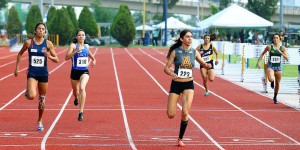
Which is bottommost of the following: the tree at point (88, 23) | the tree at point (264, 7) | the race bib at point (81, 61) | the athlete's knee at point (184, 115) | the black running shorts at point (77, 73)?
the athlete's knee at point (184, 115)

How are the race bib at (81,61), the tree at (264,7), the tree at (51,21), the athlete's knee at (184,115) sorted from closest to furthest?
the athlete's knee at (184,115) → the race bib at (81,61) → the tree at (51,21) → the tree at (264,7)

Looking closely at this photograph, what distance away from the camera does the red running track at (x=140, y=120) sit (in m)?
11.2

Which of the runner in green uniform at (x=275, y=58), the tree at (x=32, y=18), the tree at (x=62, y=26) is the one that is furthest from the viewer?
the tree at (x=32, y=18)

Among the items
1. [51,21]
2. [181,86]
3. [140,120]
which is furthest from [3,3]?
[181,86]

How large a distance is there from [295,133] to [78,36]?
458 cm

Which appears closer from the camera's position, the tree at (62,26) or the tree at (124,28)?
the tree at (62,26)

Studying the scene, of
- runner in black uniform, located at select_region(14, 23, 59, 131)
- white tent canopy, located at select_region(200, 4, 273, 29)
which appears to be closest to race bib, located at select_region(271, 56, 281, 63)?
runner in black uniform, located at select_region(14, 23, 59, 131)

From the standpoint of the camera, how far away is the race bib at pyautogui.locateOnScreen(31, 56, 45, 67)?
1234 centimetres

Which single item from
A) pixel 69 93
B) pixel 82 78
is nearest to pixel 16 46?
pixel 69 93

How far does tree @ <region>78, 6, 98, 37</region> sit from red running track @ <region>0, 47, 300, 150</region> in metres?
46.5

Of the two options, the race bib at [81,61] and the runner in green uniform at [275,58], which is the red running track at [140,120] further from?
the race bib at [81,61]

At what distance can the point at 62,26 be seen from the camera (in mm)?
62875

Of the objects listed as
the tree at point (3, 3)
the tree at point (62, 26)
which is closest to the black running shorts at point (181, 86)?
the tree at point (62, 26)

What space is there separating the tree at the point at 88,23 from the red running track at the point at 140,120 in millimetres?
46524
